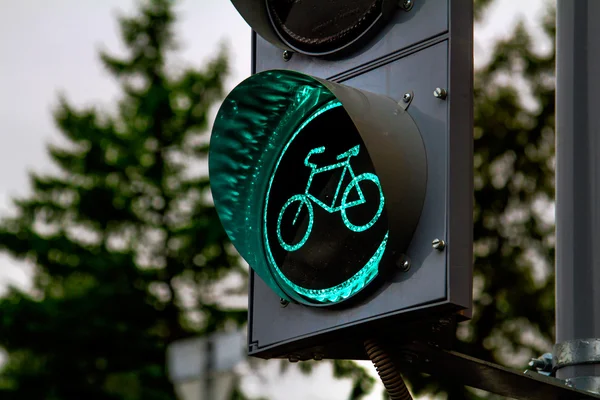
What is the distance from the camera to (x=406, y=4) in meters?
2.79

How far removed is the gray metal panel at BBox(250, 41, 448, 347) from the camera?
2484mm

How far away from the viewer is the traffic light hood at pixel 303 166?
2.55m

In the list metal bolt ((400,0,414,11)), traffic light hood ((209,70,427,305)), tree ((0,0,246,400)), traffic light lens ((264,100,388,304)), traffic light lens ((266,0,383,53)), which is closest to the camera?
traffic light hood ((209,70,427,305))

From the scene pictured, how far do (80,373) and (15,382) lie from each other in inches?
38.3

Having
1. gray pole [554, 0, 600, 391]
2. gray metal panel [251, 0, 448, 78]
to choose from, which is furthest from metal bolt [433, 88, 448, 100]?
gray pole [554, 0, 600, 391]

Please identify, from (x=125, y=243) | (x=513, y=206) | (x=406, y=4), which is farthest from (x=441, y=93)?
(x=125, y=243)

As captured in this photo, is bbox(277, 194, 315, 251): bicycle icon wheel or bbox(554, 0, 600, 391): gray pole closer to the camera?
bbox(554, 0, 600, 391): gray pole

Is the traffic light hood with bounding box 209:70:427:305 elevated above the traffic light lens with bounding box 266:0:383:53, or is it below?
below

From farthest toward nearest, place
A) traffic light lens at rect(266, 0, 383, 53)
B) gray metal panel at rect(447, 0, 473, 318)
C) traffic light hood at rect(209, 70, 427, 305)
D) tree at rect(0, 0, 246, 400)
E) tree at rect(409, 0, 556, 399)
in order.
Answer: tree at rect(0, 0, 246, 400), tree at rect(409, 0, 556, 399), traffic light lens at rect(266, 0, 383, 53), traffic light hood at rect(209, 70, 427, 305), gray metal panel at rect(447, 0, 473, 318)

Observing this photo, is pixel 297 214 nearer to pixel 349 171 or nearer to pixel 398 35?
pixel 349 171

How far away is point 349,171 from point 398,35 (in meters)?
0.31

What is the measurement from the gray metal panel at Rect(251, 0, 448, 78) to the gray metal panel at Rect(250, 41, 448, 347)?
0.13 feet

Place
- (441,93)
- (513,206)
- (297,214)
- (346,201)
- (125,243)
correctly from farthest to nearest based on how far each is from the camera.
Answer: (125,243) < (513,206) < (297,214) < (346,201) < (441,93)

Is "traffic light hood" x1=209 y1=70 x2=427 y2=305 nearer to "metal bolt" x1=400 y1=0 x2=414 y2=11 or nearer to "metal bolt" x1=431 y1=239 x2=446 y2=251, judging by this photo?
"metal bolt" x1=431 y1=239 x2=446 y2=251
